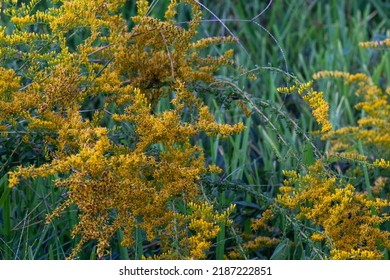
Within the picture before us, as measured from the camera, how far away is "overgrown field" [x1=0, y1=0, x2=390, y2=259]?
193cm

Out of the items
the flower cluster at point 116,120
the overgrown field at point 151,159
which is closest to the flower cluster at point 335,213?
the overgrown field at point 151,159

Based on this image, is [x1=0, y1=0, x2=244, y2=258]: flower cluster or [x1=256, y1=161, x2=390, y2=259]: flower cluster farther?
[x1=256, y1=161, x2=390, y2=259]: flower cluster

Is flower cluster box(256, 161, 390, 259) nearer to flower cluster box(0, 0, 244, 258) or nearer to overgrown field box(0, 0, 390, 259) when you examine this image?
overgrown field box(0, 0, 390, 259)

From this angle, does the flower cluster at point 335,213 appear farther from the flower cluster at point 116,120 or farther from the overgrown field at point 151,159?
the flower cluster at point 116,120

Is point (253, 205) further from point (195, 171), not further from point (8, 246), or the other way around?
point (8, 246)

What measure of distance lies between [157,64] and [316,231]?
72cm

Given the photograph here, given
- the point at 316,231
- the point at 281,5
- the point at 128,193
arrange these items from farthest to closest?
1. the point at 281,5
2. the point at 316,231
3. the point at 128,193

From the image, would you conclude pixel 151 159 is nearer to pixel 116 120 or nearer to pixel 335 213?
pixel 116 120

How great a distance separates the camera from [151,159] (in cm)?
199

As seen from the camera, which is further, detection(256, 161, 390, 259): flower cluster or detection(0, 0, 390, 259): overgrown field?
detection(256, 161, 390, 259): flower cluster

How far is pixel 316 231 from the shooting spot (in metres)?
2.06

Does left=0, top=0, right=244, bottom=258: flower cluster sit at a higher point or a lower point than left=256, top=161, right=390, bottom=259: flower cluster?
higher

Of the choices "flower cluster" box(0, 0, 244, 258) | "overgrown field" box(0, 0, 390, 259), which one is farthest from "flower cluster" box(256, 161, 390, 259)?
"flower cluster" box(0, 0, 244, 258)

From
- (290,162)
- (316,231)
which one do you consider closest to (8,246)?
(316,231)
